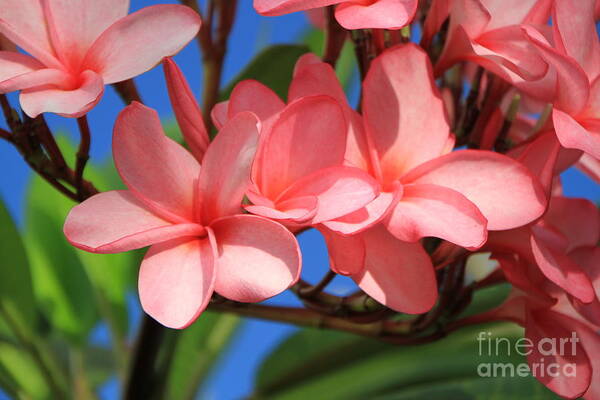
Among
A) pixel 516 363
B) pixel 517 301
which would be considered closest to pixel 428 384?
pixel 516 363

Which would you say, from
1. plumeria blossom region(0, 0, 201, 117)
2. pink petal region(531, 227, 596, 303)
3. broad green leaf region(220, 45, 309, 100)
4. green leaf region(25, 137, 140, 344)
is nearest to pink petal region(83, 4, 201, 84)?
plumeria blossom region(0, 0, 201, 117)

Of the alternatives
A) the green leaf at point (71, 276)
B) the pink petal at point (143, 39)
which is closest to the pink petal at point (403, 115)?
the pink petal at point (143, 39)

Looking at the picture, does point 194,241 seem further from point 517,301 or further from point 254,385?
point 254,385

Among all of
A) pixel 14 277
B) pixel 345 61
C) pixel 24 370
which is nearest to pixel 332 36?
pixel 14 277

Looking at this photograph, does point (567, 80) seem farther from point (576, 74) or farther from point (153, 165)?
point (153, 165)

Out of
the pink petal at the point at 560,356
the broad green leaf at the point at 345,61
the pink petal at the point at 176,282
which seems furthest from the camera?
the broad green leaf at the point at 345,61

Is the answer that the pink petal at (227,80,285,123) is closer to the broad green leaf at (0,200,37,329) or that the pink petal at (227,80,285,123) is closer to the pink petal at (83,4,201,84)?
the pink petal at (83,4,201,84)

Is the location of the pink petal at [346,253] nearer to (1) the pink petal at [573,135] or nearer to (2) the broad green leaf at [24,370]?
(1) the pink petal at [573,135]
